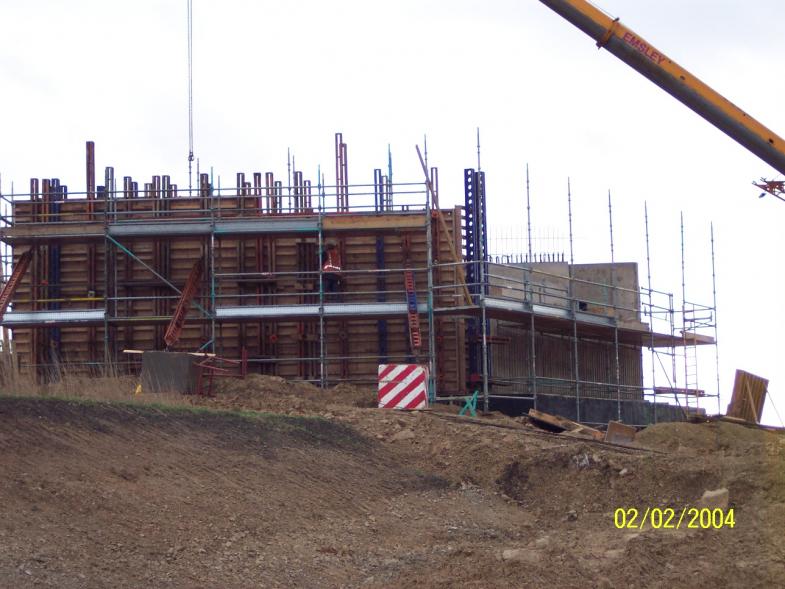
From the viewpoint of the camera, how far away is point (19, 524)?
11.5 metres

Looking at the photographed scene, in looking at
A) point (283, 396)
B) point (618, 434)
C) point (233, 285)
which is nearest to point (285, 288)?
point (233, 285)

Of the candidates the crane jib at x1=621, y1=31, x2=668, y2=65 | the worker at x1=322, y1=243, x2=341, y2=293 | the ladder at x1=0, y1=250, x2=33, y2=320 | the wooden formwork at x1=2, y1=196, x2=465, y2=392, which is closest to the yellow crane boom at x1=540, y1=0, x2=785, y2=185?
the crane jib at x1=621, y1=31, x2=668, y2=65

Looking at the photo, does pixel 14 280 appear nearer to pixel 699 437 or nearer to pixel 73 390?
pixel 73 390

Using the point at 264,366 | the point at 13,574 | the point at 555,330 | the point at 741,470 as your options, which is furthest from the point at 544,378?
the point at 13,574

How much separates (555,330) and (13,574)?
65.6 ft

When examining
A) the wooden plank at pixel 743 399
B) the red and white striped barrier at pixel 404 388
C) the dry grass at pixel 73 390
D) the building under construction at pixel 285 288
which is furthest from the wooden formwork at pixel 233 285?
the wooden plank at pixel 743 399

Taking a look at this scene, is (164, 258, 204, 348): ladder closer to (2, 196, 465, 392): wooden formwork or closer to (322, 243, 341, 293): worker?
(2, 196, 465, 392): wooden formwork

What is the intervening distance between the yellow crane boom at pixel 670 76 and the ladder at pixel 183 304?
9.85 metres

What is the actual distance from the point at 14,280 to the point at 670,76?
1454 cm

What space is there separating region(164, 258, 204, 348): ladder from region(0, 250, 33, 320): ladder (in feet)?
11.2

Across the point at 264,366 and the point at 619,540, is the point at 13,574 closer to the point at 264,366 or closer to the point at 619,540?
the point at 619,540

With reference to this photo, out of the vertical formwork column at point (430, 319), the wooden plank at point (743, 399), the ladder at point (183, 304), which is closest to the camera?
the ladder at point (183, 304)

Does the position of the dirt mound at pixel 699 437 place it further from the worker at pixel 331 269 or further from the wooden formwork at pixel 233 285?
the worker at pixel 331 269

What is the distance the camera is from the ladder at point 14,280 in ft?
83.7
